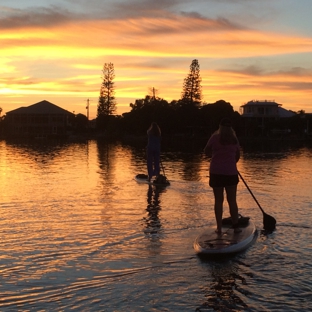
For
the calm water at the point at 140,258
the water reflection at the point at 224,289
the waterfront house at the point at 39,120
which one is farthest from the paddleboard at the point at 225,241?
the waterfront house at the point at 39,120

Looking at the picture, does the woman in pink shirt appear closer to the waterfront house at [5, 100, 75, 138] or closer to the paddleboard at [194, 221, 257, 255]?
the paddleboard at [194, 221, 257, 255]

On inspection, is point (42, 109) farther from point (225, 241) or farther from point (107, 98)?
point (225, 241)

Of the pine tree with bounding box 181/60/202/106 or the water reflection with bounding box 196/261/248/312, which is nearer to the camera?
the water reflection with bounding box 196/261/248/312

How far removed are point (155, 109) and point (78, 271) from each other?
8704 centimetres

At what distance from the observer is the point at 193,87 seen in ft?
316

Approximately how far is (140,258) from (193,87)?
90.6 meters

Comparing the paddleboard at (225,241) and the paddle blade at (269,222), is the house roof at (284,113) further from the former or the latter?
the paddleboard at (225,241)

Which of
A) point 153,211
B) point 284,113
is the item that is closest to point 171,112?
point 284,113

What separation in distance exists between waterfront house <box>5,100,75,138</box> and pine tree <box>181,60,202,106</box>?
125 ft

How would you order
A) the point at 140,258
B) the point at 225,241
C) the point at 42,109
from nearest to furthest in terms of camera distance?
the point at 140,258
the point at 225,241
the point at 42,109

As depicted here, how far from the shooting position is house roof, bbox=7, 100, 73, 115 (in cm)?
12706

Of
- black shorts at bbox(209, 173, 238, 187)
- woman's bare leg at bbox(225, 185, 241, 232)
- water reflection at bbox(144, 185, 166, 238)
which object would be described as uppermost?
black shorts at bbox(209, 173, 238, 187)

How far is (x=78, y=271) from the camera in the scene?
21.7ft

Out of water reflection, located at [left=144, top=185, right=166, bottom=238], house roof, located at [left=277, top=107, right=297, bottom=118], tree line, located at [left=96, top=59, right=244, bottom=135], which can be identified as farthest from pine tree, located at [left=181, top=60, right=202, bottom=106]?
water reflection, located at [left=144, top=185, right=166, bottom=238]
